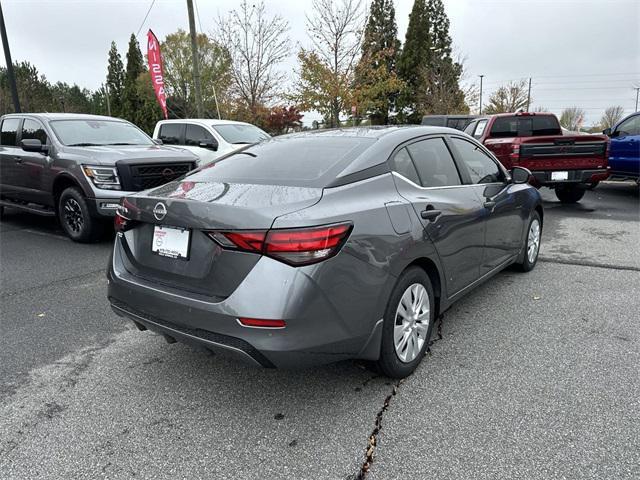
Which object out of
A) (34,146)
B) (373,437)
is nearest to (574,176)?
(373,437)

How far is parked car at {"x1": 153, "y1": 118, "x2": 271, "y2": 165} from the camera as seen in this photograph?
1030cm

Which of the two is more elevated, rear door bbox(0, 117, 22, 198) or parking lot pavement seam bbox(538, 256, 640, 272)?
rear door bbox(0, 117, 22, 198)

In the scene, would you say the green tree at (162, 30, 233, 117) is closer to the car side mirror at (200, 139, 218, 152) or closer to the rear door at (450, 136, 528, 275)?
the car side mirror at (200, 139, 218, 152)

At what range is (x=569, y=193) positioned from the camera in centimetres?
1013

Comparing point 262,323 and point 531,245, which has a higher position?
point 262,323

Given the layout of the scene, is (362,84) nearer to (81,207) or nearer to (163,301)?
(81,207)

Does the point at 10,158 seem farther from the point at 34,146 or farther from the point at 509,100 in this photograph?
the point at 509,100

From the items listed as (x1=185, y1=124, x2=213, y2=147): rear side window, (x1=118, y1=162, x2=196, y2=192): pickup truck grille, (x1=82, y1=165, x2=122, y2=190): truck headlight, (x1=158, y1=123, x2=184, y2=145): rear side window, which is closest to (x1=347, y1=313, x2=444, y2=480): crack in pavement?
(x1=118, y1=162, x2=196, y2=192): pickup truck grille

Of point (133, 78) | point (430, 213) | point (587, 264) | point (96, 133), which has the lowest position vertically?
point (587, 264)

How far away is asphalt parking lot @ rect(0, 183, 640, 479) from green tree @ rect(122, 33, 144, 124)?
172 ft

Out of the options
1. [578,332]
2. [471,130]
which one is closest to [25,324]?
[578,332]

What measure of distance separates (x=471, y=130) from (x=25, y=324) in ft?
34.1

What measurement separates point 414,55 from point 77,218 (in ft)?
128

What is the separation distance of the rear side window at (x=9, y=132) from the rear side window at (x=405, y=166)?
718 centimetres
